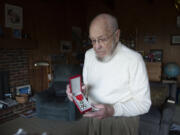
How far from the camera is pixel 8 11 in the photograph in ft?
11.6

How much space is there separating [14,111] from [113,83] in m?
3.09

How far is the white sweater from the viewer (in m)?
0.87

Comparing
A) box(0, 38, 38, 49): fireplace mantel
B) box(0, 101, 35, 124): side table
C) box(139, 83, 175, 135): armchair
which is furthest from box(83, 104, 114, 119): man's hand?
box(0, 38, 38, 49): fireplace mantel

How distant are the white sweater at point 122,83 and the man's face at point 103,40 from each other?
0.15ft

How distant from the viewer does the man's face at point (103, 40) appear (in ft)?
2.87

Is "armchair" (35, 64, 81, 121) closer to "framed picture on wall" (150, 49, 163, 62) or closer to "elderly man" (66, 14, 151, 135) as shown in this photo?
"elderly man" (66, 14, 151, 135)

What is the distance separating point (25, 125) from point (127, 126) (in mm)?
2729

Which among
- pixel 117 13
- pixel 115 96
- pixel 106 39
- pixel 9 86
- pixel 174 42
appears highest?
pixel 117 13

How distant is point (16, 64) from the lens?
12.5ft

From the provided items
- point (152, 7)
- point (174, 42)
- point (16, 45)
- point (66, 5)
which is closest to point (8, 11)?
point (16, 45)

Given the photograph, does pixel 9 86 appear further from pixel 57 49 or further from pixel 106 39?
pixel 106 39

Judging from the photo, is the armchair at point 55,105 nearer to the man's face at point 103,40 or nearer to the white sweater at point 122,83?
the white sweater at point 122,83

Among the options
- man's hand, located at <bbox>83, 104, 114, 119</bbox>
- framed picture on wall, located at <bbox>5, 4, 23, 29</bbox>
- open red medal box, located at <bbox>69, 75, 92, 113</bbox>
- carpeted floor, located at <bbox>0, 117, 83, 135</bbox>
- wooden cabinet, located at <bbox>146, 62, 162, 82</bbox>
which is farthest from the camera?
wooden cabinet, located at <bbox>146, 62, 162, 82</bbox>

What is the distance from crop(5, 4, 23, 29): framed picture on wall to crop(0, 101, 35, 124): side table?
176cm
